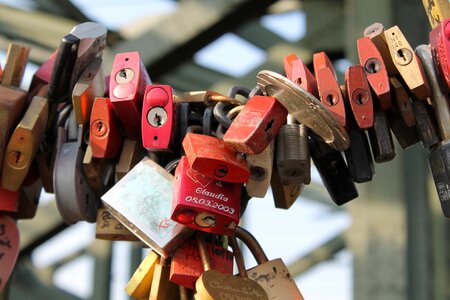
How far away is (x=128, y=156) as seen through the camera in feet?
5.96

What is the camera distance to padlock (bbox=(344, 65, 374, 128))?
168 cm

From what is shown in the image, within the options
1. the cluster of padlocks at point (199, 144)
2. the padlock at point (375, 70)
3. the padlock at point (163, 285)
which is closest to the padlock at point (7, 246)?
the cluster of padlocks at point (199, 144)

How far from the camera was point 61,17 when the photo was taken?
502 centimetres

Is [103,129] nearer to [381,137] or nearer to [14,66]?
[14,66]

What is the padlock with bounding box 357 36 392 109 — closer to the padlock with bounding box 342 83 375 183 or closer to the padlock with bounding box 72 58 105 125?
the padlock with bounding box 342 83 375 183

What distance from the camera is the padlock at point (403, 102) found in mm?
1692

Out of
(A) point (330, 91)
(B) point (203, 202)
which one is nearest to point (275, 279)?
(B) point (203, 202)

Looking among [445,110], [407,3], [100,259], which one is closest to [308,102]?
[445,110]

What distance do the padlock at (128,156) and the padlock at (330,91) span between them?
1.01 feet

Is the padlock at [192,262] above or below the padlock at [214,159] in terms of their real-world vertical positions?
below

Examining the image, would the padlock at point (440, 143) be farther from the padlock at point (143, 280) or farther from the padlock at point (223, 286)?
the padlock at point (143, 280)

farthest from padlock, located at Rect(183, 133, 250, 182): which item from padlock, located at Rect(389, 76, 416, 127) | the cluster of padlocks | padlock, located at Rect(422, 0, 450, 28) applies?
padlock, located at Rect(422, 0, 450, 28)

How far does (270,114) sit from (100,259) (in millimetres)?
3993

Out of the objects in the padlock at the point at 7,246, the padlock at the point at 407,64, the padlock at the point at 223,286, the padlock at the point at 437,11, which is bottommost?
the padlock at the point at 7,246
